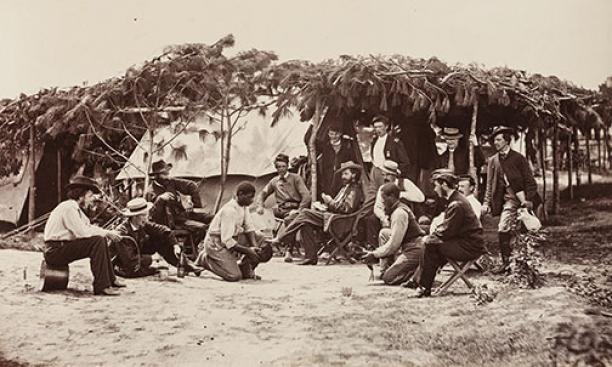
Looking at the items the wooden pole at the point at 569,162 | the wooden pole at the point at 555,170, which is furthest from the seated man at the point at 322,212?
the wooden pole at the point at 569,162

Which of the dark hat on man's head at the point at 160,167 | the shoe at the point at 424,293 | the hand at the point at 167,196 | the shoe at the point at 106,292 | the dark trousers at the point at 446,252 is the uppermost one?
the dark hat on man's head at the point at 160,167

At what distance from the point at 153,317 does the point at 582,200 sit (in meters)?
2.73

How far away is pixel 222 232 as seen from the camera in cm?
458

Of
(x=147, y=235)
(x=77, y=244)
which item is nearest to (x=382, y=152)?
(x=147, y=235)

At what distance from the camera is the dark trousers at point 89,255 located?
4293mm

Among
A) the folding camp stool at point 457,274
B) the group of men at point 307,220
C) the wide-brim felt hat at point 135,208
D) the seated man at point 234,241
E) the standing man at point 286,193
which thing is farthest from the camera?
the standing man at point 286,193

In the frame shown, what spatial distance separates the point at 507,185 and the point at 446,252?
688 millimetres

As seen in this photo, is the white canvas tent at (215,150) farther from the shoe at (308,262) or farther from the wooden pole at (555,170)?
the wooden pole at (555,170)

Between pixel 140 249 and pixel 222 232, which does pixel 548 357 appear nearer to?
pixel 222 232

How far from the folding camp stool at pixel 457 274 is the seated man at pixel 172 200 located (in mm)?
1641

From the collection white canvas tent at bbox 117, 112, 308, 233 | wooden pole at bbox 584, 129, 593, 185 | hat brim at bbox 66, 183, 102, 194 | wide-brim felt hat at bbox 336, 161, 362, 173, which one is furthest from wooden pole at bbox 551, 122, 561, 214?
hat brim at bbox 66, 183, 102, 194

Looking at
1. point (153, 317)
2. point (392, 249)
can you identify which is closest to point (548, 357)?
point (392, 249)

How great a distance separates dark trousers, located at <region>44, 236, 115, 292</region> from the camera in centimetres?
429

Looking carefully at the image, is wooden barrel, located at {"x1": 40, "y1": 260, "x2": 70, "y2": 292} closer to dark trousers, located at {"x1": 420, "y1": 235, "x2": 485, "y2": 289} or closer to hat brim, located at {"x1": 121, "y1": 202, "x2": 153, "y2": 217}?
hat brim, located at {"x1": 121, "y1": 202, "x2": 153, "y2": 217}
